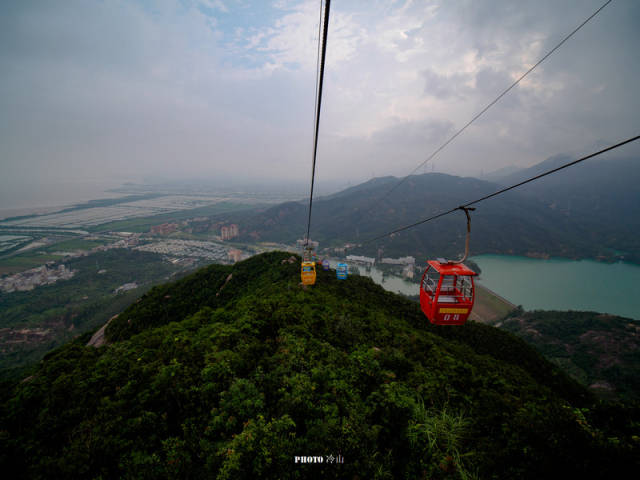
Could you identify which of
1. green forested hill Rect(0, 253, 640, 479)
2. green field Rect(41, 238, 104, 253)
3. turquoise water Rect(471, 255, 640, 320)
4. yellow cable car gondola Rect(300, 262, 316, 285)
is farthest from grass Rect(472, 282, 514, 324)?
green field Rect(41, 238, 104, 253)

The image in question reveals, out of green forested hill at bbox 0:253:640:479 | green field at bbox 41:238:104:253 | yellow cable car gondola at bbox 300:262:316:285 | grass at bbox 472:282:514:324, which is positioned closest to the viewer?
green forested hill at bbox 0:253:640:479

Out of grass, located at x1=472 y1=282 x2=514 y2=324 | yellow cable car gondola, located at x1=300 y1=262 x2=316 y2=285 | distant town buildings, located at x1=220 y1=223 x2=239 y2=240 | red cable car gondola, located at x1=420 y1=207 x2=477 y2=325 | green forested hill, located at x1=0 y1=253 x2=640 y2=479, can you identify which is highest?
red cable car gondola, located at x1=420 y1=207 x2=477 y2=325

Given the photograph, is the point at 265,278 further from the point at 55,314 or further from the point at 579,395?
the point at 55,314

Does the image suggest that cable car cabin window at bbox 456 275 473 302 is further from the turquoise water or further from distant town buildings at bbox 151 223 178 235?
distant town buildings at bbox 151 223 178 235

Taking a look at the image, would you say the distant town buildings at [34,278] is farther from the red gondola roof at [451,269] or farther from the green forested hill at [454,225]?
the red gondola roof at [451,269]

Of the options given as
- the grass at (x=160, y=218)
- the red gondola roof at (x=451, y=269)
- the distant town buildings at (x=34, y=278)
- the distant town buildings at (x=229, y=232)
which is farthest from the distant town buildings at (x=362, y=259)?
the grass at (x=160, y=218)

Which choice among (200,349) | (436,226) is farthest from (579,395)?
(436,226)

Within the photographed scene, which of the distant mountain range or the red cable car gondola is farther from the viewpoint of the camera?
the distant mountain range
